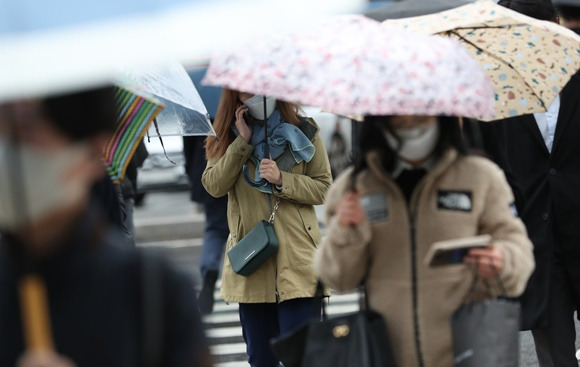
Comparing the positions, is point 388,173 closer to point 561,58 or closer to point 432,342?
point 432,342

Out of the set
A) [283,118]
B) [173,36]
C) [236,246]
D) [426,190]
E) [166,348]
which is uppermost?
[173,36]

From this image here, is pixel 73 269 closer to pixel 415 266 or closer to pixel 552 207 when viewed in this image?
Answer: pixel 415 266

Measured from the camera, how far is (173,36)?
2.47 m

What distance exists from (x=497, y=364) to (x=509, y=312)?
0.55 ft

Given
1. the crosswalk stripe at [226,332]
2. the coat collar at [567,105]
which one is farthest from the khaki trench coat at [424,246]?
the crosswalk stripe at [226,332]

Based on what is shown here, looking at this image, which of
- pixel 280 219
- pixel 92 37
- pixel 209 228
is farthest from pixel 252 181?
pixel 92 37

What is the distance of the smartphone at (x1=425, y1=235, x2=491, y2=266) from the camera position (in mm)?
3939

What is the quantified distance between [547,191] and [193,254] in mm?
7734

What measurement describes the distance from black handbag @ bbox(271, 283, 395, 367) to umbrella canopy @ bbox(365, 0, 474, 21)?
10.6 ft

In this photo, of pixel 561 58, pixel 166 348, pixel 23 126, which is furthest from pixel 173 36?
pixel 561 58

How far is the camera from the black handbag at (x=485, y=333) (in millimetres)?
4031

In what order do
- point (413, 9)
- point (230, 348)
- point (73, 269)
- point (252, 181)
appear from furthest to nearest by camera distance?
point (230, 348), point (413, 9), point (252, 181), point (73, 269)

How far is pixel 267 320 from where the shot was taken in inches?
253

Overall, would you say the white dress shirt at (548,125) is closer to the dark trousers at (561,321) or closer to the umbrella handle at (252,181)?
the dark trousers at (561,321)
